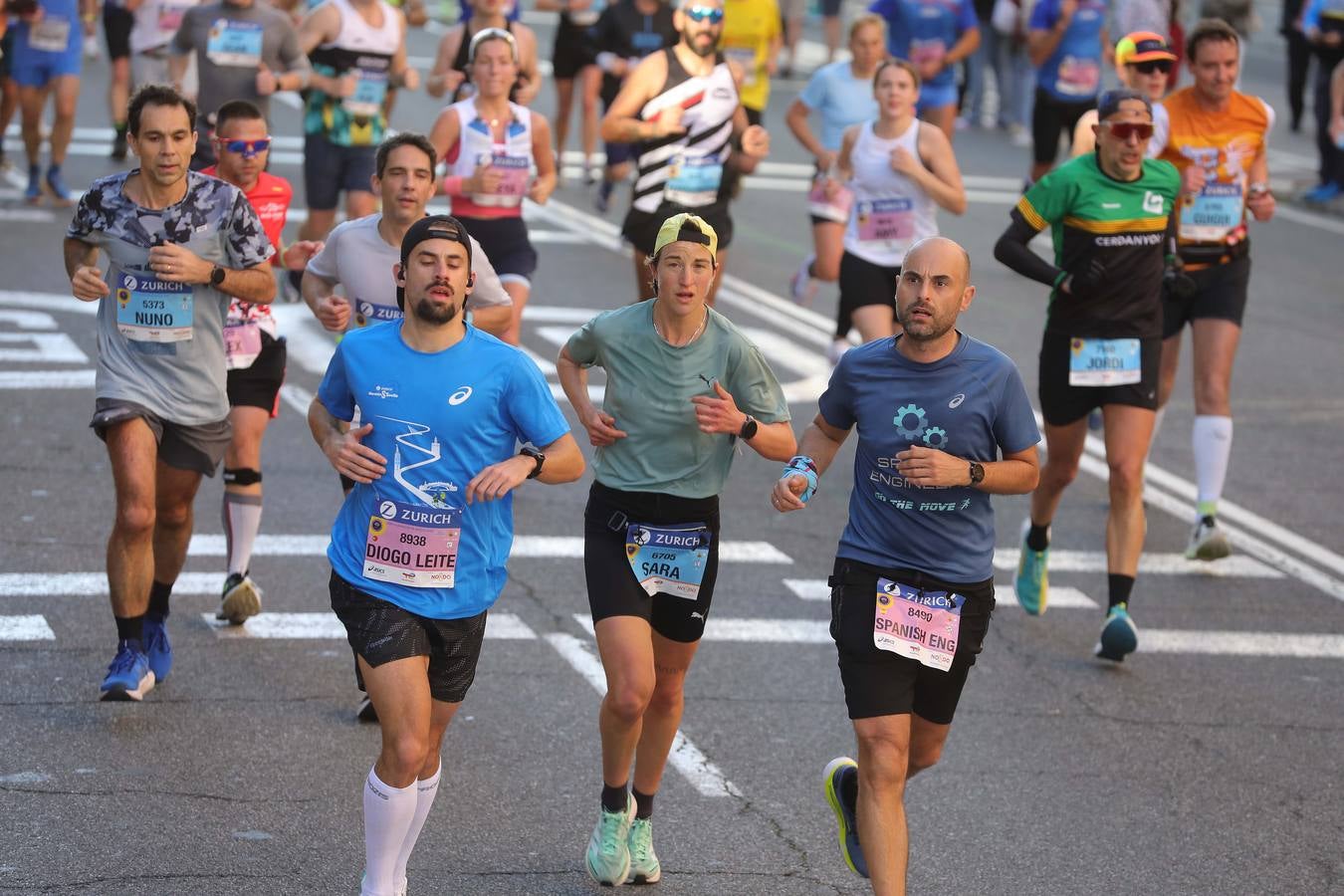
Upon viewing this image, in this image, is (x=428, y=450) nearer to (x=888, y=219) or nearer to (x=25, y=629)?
(x=25, y=629)

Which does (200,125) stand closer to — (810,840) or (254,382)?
(254,382)

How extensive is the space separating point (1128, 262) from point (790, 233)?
31.4 feet

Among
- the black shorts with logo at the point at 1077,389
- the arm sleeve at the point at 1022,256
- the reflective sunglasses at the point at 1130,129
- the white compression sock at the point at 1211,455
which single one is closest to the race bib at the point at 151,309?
the arm sleeve at the point at 1022,256

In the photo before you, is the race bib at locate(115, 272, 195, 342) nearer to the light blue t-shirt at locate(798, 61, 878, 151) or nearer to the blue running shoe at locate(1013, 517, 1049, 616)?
the blue running shoe at locate(1013, 517, 1049, 616)

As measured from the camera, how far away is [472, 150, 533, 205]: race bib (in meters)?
10.3

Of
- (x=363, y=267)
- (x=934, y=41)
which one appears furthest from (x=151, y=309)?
(x=934, y=41)

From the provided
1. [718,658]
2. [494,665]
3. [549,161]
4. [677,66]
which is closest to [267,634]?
[494,665]

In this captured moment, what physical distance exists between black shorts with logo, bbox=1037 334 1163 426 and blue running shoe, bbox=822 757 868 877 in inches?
117

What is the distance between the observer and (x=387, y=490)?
570 cm

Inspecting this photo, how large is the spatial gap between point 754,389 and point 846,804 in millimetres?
1244

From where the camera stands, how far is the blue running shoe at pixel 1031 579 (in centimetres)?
909

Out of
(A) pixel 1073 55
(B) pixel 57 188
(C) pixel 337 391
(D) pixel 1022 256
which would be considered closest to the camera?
(C) pixel 337 391

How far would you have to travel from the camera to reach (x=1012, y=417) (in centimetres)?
599

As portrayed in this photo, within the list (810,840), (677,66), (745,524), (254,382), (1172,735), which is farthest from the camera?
(677,66)
